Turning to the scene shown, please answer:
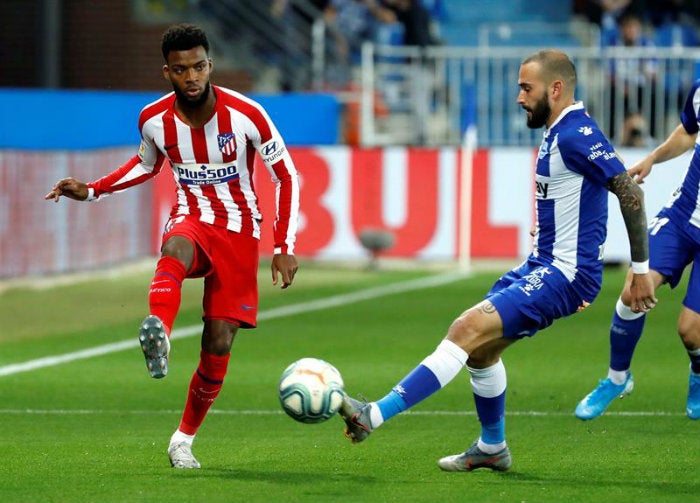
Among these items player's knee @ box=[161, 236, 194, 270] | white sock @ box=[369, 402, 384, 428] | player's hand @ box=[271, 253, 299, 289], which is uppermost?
player's knee @ box=[161, 236, 194, 270]

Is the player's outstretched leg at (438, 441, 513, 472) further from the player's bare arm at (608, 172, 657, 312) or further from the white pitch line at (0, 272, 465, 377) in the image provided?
the white pitch line at (0, 272, 465, 377)

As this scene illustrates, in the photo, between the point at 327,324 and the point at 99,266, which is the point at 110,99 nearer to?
the point at 99,266

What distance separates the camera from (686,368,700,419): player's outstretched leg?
8.78 metres

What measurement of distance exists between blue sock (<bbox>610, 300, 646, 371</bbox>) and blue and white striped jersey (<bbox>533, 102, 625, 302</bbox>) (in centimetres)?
150

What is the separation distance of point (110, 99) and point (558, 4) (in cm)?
839

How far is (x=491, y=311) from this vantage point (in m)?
6.97

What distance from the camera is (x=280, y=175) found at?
7.54 m

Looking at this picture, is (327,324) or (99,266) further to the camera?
(99,266)

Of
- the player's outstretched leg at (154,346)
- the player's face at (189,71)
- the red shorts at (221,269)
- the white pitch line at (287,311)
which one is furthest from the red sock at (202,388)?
the white pitch line at (287,311)

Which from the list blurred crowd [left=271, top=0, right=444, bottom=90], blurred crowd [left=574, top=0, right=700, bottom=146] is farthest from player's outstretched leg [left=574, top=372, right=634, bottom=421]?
blurred crowd [left=271, top=0, right=444, bottom=90]

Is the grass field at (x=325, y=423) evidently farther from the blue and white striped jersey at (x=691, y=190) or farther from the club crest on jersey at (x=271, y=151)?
the club crest on jersey at (x=271, y=151)

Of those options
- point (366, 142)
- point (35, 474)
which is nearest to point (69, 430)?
point (35, 474)

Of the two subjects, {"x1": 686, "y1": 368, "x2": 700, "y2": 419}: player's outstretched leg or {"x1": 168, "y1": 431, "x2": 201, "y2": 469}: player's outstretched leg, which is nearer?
{"x1": 168, "y1": 431, "x2": 201, "y2": 469}: player's outstretched leg

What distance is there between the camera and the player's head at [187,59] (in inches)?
285
